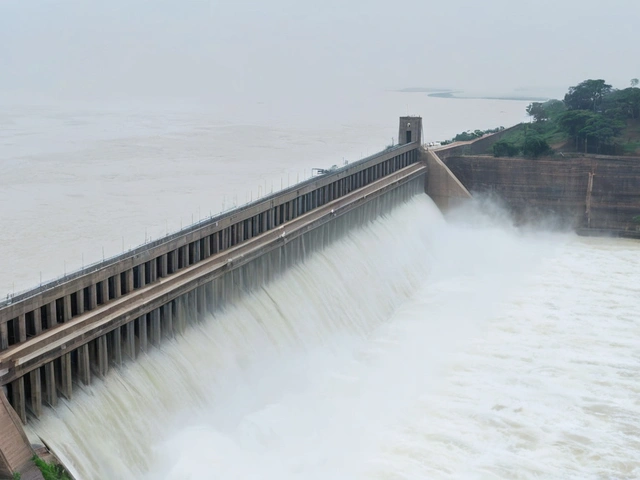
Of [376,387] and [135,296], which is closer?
[135,296]

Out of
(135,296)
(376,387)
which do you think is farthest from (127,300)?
(376,387)

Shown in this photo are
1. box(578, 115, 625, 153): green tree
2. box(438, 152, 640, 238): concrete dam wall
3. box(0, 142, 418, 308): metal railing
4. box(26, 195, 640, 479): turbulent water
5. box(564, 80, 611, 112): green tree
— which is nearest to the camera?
box(0, 142, 418, 308): metal railing

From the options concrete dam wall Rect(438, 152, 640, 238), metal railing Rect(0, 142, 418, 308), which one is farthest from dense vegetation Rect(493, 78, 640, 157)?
metal railing Rect(0, 142, 418, 308)

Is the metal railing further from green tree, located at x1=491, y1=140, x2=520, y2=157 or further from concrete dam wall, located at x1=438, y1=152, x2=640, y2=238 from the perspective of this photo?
green tree, located at x1=491, y1=140, x2=520, y2=157

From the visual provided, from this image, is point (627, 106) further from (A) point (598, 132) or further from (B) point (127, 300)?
(B) point (127, 300)

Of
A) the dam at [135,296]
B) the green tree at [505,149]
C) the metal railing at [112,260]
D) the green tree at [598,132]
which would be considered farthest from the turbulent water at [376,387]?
the green tree at [598,132]

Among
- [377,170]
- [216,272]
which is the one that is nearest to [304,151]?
[377,170]
